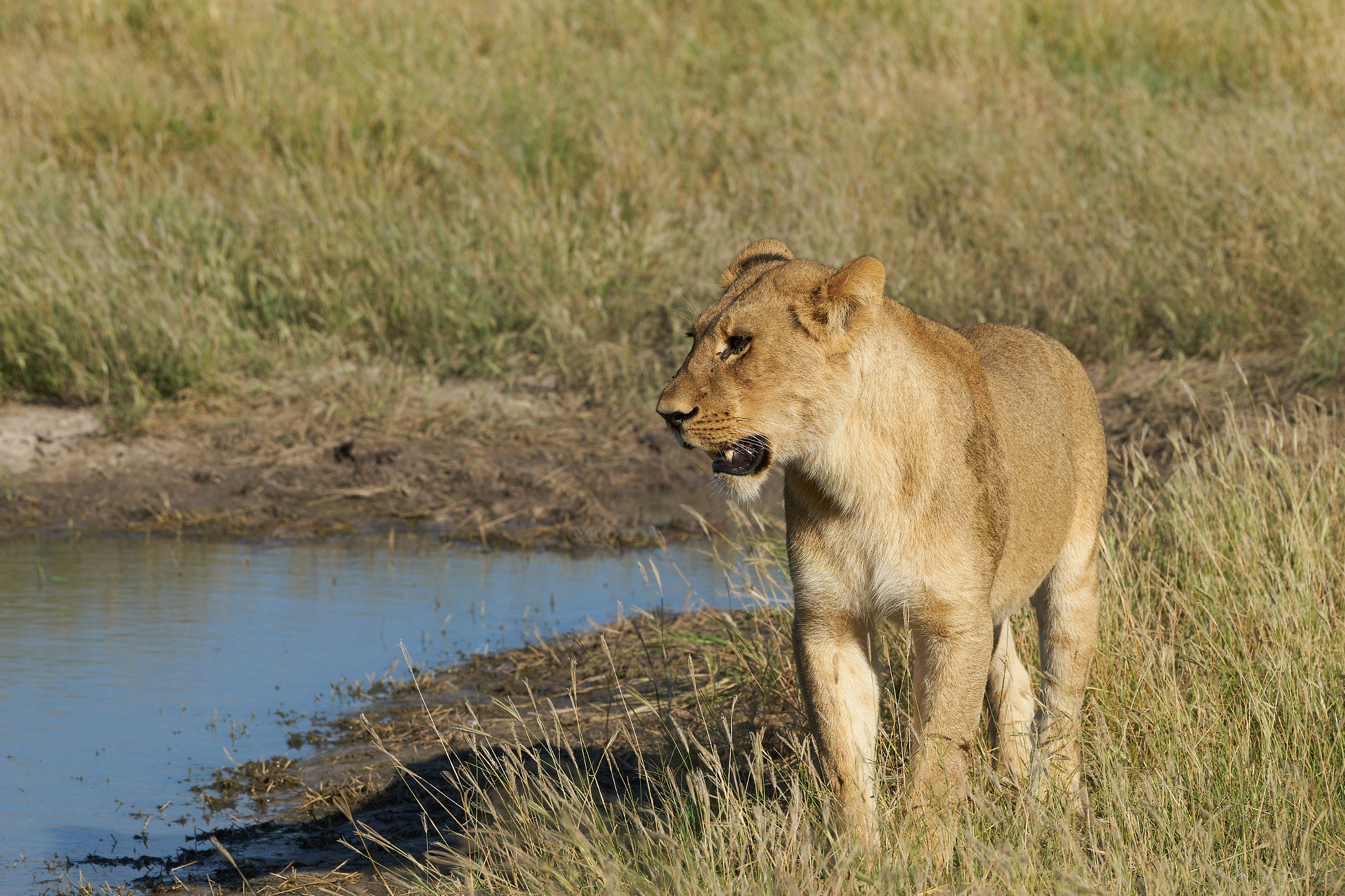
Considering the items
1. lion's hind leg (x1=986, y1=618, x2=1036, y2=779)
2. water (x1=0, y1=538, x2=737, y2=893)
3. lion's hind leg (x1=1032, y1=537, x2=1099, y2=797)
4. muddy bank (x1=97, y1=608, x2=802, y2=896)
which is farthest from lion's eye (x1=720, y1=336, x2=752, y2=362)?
water (x1=0, y1=538, x2=737, y2=893)

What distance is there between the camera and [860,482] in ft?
11.2

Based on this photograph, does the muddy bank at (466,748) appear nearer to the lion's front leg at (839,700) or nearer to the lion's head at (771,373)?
the lion's front leg at (839,700)

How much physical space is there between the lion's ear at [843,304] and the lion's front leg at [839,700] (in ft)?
2.04

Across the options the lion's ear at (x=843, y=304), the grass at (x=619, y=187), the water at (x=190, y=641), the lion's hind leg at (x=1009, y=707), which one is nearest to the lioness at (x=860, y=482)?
the lion's ear at (x=843, y=304)

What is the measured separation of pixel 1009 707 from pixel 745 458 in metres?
1.34

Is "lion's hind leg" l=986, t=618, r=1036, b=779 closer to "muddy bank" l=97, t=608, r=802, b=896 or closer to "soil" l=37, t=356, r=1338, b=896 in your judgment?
"muddy bank" l=97, t=608, r=802, b=896

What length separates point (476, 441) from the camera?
8.91m

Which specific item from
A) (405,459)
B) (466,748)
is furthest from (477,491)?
(466,748)

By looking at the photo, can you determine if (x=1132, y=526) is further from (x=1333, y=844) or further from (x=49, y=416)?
(x=49, y=416)

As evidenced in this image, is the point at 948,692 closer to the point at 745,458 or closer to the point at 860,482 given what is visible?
the point at 860,482

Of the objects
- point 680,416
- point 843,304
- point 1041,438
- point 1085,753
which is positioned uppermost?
point 843,304

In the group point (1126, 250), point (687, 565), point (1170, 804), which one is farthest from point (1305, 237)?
point (1170, 804)

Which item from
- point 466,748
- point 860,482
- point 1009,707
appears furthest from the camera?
point 466,748

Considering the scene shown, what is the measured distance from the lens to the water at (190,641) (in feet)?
15.0
